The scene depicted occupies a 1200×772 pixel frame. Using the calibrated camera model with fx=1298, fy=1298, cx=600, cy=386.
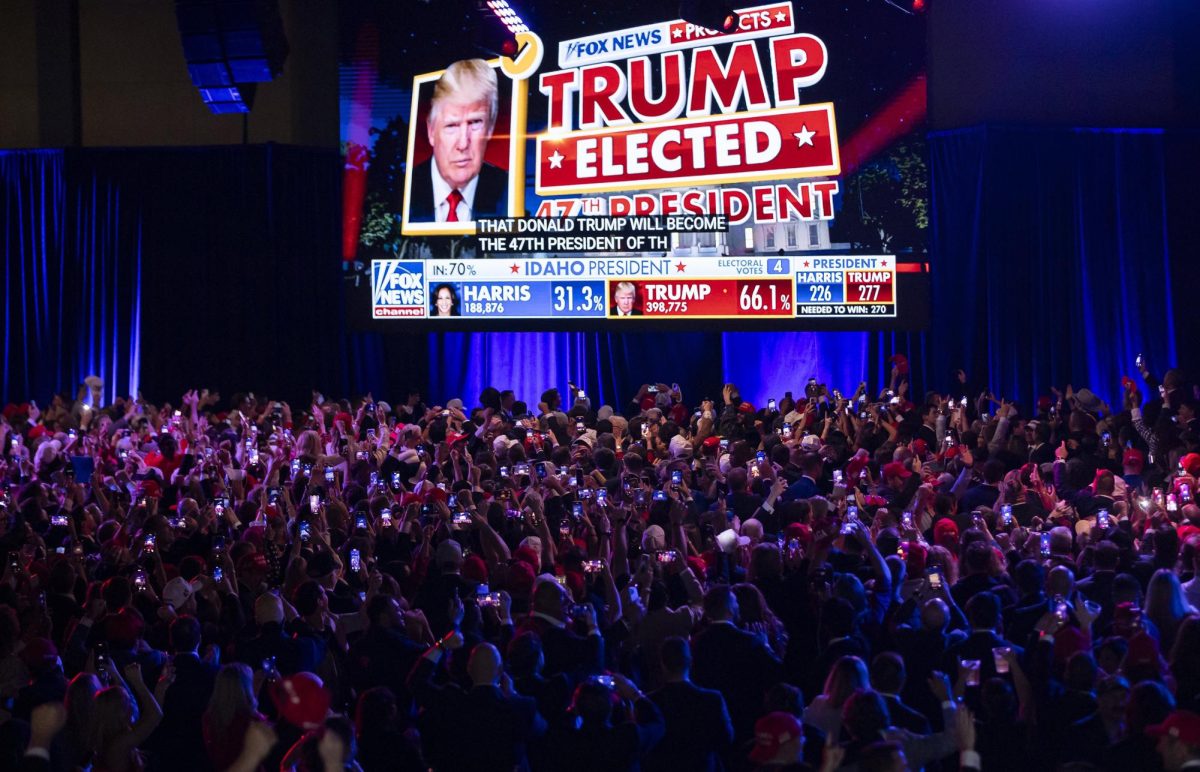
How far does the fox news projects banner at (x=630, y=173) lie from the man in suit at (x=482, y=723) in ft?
33.1

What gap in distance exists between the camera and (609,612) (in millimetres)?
5988

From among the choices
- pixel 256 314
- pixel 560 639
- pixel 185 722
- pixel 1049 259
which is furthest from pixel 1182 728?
pixel 256 314

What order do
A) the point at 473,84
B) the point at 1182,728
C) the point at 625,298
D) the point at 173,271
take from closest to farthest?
the point at 1182,728, the point at 625,298, the point at 473,84, the point at 173,271

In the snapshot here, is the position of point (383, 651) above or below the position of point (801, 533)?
below

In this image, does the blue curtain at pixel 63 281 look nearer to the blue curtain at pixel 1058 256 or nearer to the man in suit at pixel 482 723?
the blue curtain at pixel 1058 256

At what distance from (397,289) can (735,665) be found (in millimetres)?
10739

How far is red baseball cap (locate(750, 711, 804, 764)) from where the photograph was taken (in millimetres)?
3812

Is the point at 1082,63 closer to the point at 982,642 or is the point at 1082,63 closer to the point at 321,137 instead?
the point at 321,137

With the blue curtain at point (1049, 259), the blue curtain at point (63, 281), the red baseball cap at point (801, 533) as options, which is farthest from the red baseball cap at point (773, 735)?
the blue curtain at point (63, 281)

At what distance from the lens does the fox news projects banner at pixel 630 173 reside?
14.1 m

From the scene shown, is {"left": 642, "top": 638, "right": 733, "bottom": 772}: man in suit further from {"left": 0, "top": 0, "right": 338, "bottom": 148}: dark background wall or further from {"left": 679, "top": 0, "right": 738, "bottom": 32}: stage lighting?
{"left": 0, "top": 0, "right": 338, "bottom": 148}: dark background wall

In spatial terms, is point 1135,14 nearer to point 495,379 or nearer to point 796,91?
point 796,91

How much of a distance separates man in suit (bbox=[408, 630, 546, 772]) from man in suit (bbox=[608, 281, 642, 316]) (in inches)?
397

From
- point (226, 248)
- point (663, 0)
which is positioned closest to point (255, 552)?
point (663, 0)
